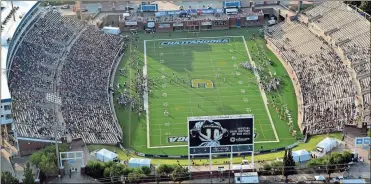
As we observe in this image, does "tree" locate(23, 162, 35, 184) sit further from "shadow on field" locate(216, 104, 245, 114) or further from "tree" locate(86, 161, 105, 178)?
"shadow on field" locate(216, 104, 245, 114)

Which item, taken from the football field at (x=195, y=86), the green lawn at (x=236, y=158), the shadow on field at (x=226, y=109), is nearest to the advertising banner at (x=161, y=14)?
the football field at (x=195, y=86)

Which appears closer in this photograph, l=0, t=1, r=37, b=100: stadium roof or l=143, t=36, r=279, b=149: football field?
l=0, t=1, r=37, b=100: stadium roof

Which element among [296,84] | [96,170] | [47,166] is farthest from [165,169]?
[296,84]

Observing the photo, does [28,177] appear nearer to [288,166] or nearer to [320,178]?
[288,166]

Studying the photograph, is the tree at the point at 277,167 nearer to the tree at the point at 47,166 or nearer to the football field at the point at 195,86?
the football field at the point at 195,86

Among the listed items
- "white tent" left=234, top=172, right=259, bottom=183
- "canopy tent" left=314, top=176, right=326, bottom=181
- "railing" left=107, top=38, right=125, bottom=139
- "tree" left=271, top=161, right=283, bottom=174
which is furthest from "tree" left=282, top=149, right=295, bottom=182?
"railing" left=107, top=38, right=125, bottom=139
